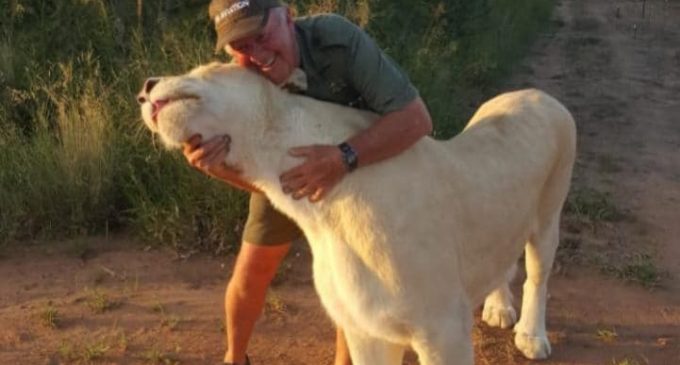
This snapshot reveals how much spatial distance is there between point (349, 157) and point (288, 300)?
212 centimetres

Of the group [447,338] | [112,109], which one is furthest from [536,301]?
[112,109]

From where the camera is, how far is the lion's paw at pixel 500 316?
4.55m

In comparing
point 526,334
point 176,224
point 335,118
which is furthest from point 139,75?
point 335,118

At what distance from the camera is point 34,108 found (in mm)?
6117

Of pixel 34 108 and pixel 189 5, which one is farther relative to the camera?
pixel 189 5

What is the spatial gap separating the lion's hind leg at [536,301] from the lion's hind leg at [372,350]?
43.4 inches

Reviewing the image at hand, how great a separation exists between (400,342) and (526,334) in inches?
58.8

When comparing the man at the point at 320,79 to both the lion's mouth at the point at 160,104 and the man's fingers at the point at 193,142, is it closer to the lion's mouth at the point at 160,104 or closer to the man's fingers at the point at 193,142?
the man's fingers at the point at 193,142

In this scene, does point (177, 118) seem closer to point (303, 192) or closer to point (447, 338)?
point (303, 192)

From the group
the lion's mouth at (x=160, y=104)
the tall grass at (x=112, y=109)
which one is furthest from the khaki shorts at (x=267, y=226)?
the tall grass at (x=112, y=109)

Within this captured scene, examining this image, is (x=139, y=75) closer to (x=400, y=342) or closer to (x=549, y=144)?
(x=549, y=144)

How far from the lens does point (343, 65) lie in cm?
314

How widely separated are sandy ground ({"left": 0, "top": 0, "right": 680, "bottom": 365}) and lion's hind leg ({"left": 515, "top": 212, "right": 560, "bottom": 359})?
7 centimetres

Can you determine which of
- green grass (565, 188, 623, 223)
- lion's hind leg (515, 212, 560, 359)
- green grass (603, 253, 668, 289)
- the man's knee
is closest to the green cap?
the man's knee
